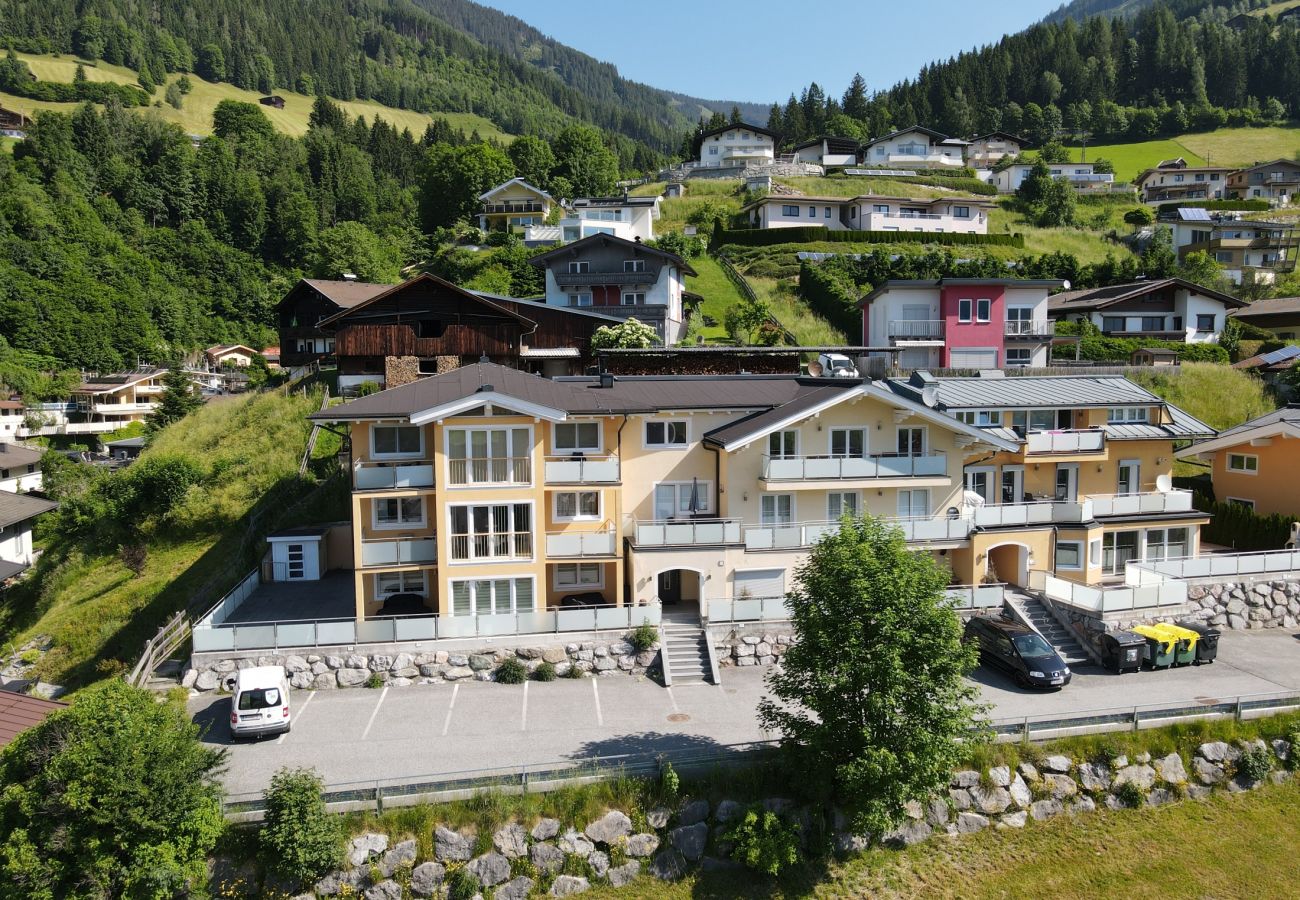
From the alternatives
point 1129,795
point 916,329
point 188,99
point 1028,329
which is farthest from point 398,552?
point 188,99

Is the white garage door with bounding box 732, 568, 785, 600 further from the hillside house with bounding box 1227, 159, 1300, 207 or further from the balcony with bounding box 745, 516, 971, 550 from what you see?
the hillside house with bounding box 1227, 159, 1300, 207

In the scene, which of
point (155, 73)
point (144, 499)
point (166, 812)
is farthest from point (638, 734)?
point (155, 73)

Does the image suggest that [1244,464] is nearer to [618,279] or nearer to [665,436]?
[665,436]

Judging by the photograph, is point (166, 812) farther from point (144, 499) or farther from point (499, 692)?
point (144, 499)

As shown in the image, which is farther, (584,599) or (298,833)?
(584,599)

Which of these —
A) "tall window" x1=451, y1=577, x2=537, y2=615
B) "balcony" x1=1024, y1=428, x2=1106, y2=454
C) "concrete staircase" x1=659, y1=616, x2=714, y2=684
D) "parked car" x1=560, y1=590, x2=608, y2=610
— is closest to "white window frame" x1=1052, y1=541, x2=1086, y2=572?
"balcony" x1=1024, y1=428, x2=1106, y2=454
